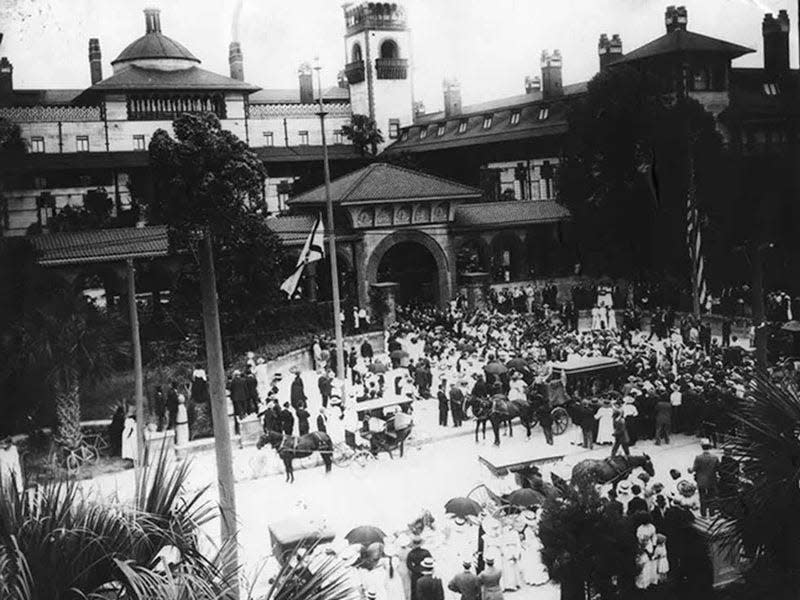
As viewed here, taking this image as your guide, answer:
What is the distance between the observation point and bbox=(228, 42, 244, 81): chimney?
11086 mm

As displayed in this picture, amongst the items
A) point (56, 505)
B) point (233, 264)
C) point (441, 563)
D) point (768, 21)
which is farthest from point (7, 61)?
point (768, 21)

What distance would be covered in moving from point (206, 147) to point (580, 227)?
37.7 feet

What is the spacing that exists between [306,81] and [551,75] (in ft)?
28.6

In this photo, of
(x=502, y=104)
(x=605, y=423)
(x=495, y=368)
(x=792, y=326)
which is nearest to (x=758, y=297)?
(x=792, y=326)

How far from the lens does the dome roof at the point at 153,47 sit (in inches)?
409

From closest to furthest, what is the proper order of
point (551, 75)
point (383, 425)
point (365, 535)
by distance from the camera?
point (365, 535), point (383, 425), point (551, 75)

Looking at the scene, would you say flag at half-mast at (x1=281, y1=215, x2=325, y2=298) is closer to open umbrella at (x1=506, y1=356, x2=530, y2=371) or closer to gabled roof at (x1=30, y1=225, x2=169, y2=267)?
gabled roof at (x1=30, y1=225, x2=169, y2=267)

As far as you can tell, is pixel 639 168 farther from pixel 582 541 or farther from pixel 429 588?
pixel 429 588

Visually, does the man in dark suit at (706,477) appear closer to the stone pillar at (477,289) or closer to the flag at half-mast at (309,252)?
the flag at half-mast at (309,252)

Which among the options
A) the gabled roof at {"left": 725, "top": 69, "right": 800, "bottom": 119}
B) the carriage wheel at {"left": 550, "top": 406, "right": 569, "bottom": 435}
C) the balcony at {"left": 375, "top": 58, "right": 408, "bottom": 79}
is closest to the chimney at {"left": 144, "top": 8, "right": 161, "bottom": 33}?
the balcony at {"left": 375, "top": 58, "right": 408, "bottom": 79}

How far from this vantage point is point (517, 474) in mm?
12398

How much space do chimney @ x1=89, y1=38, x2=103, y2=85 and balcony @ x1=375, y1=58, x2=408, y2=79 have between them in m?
4.13

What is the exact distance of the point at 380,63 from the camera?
1488 cm

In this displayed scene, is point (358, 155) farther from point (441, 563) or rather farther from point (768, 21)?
point (441, 563)
